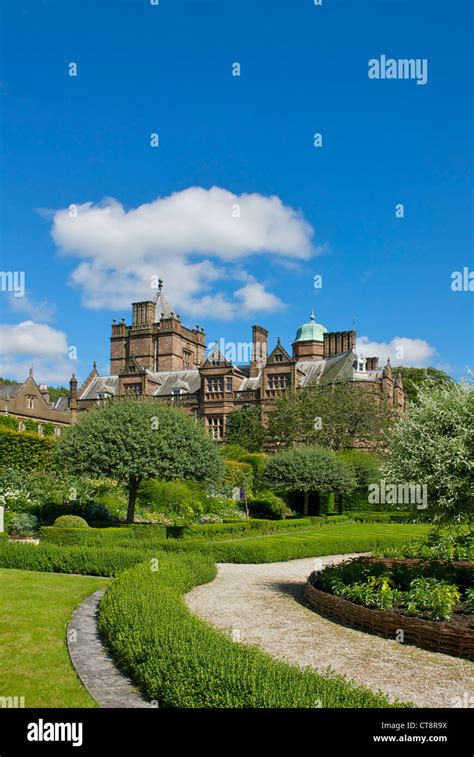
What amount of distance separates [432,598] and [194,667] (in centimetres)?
496

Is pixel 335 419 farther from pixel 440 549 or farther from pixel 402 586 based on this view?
pixel 402 586

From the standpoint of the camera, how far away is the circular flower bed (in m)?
9.43

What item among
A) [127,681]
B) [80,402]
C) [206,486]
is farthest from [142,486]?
[80,402]

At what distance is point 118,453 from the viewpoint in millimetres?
21625

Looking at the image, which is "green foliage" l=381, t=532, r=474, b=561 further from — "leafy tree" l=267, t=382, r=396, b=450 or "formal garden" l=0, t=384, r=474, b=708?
"leafy tree" l=267, t=382, r=396, b=450

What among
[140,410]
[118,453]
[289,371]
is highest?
[289,371]

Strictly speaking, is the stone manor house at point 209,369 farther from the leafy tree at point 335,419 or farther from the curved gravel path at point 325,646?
the curved gravel path at point 325,646

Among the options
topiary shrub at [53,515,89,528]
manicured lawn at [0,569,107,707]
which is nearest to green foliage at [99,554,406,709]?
manicured lawn at [0,569,107,707]

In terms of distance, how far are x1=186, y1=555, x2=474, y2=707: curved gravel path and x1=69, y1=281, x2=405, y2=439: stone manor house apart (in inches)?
1368

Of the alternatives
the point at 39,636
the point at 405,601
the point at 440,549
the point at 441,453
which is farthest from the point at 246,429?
the point at 39,636

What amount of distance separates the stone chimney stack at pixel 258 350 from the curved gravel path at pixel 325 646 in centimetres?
4222

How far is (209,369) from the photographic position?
55.0 m
